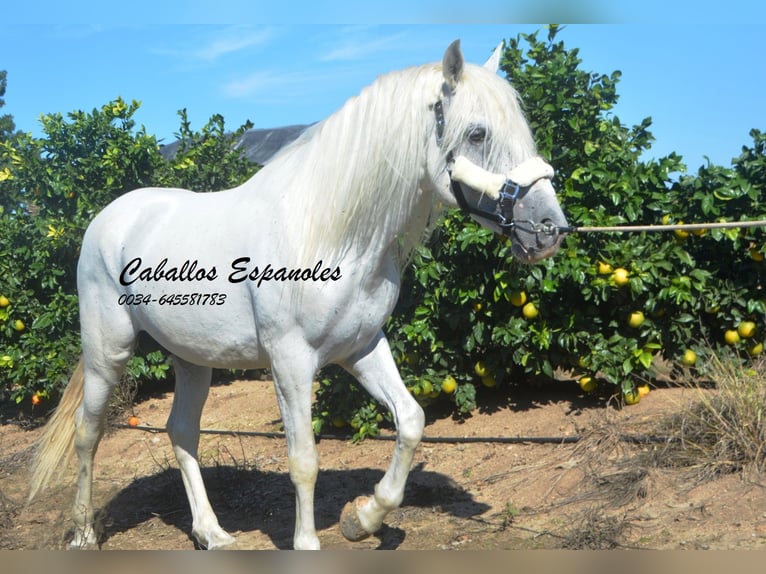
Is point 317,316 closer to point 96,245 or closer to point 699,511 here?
point 96,245

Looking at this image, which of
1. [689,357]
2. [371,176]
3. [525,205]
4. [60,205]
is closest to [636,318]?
[689,357]

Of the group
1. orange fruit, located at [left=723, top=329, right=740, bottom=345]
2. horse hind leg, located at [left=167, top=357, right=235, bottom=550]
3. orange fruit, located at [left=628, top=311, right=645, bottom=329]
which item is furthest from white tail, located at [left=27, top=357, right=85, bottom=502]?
orange fruit, located at [left=723, top=329, right=740, bottom=345]

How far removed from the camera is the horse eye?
315cm

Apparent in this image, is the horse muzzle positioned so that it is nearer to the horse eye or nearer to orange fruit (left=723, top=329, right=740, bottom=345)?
the horse eye

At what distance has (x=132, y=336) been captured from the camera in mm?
4289

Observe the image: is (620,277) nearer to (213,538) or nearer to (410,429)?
(410,429)

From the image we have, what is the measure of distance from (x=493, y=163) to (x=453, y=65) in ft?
1.38

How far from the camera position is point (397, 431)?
142 inches

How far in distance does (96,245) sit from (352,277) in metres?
1.71

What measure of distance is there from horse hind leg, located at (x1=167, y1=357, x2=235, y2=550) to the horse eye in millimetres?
2161

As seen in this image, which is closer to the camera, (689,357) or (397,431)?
(397,431)

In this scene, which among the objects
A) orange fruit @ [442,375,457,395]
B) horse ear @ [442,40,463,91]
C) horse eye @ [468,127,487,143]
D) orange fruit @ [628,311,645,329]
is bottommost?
orange fruit @ [442,375,457,395]

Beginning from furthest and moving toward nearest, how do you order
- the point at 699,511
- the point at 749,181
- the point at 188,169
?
the point at 188,169 < the point at 749,181 < the point at 699,511

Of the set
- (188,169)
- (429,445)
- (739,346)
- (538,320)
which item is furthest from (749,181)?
(188,169)
